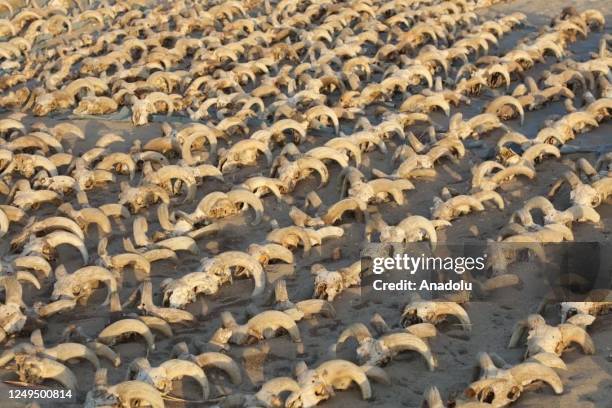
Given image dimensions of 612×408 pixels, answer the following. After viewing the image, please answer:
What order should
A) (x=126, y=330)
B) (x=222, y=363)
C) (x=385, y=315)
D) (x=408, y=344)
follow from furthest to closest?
(x=385, y=315)
(x=126, y=330)
(x=408, y=344)
(x=222, y=363)

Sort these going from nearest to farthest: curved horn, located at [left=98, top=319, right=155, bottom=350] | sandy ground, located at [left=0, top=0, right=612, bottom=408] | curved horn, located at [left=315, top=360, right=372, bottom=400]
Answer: curved horn, located at [left=315, top=360, right=372, bottom=400] < sandy ground, located at [left=0, top=0, right=612, bottom=408] < curved horn, located at [left=98, top=319, right=155, bottom=350]

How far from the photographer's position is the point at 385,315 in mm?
10133

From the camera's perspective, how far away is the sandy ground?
885 centimetres

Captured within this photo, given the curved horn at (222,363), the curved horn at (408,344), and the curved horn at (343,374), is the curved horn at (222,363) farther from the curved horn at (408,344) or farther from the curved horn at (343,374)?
the curved horn at (408,344)

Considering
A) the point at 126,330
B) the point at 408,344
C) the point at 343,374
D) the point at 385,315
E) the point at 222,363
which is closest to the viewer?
the point at 343,374

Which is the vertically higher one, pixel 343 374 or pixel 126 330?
pixel 126 330

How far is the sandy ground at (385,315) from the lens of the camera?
29.0 feet

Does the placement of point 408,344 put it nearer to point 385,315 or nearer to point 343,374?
point 343,374

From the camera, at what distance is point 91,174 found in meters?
13.4

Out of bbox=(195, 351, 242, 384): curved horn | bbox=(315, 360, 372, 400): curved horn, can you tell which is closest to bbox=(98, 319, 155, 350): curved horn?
bbox=(195, 351, 242, 384): curved horn

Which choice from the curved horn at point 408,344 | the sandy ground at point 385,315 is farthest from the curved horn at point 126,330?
the curved horn at point 408,344

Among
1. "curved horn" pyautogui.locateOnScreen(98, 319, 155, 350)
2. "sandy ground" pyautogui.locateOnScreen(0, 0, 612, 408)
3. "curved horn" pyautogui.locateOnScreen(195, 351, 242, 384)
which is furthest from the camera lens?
"curved horn" pyautogui.locateOnScreen(98, 319, 155, 350)

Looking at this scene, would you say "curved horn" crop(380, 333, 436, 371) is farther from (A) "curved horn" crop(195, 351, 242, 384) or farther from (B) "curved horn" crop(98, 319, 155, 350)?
(B) "curved horn" crop(98, 319, 155, 350)

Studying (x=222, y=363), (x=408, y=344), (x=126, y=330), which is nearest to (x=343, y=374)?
(x=408, y=344)
